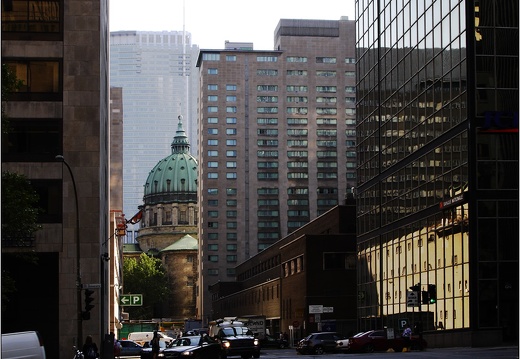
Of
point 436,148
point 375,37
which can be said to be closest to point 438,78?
point 436,148

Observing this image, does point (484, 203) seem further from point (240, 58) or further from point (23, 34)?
point (240, 58)


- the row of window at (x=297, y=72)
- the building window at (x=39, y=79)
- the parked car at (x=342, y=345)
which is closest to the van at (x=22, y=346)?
the building window at (x=39, y=79)

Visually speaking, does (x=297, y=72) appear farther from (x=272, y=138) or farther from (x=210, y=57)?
(x=210, y=57)

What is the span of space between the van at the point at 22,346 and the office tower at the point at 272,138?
6360 inches

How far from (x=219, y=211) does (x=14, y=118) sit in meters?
137

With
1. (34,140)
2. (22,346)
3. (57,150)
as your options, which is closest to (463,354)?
(22,346)

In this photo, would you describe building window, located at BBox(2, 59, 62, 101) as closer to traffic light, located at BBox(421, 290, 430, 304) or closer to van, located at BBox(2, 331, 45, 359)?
traffic light, located at BBox(421, 290, 430, 304)

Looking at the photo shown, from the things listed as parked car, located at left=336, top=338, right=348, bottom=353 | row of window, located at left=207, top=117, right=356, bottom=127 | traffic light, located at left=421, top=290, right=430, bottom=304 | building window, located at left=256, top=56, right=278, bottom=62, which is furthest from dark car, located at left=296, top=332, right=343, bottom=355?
building window, located at left=256, top=56, right=278, bottom=62

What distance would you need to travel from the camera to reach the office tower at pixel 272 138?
18438cm

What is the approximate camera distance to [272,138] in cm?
18562

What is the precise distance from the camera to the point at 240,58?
18625 cm

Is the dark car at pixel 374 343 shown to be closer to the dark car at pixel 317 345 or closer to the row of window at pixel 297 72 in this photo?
the dark car at pixel 317 345

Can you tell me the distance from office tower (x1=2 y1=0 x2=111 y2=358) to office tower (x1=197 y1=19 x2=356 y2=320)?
437 ft

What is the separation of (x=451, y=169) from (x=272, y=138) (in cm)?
13252
